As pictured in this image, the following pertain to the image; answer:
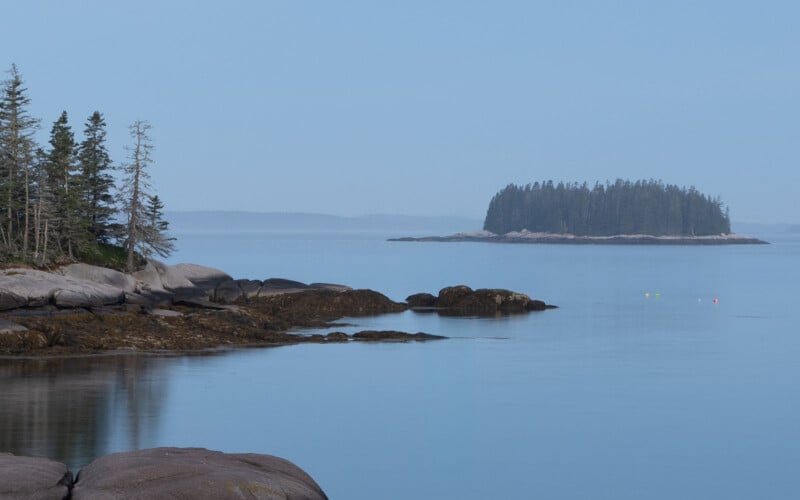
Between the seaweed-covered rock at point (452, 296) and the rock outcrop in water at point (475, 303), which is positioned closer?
the rock outcrop in water at point (475, 303)

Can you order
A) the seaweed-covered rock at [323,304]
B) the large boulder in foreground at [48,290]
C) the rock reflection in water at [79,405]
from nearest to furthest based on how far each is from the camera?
the rock reflection in water at [79,405] → the large boulder in foreground at [48,290] → the seaweed-covered rock at [323,304]

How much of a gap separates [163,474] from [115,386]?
1606cm

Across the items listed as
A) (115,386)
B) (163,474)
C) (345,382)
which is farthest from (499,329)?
(163,474)

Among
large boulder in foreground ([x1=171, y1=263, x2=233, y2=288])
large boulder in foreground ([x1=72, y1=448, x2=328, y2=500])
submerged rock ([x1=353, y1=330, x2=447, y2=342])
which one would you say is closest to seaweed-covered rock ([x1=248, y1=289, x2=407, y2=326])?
large boulder in foreground ([x1=171, y1=263, x2=233, y2=288])

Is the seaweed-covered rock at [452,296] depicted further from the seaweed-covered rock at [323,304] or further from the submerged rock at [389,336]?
the submerged rock at [389,336]

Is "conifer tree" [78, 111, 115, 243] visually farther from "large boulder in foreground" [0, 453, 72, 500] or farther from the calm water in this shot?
"large boulder in foreground" [0, 453, 72, 500]

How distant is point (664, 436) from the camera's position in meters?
25.8

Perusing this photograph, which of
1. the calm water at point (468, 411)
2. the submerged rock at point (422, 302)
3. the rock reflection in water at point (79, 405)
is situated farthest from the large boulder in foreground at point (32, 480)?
the submerged rock at point (422, 302)

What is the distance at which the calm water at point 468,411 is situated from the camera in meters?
21.7

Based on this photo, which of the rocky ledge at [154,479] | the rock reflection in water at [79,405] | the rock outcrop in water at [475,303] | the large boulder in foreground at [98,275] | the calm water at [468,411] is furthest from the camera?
the rock outcrop in water at [475,303]

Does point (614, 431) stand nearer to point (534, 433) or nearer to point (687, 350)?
point (534, 433)

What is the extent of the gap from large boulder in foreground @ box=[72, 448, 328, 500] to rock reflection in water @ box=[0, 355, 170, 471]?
197 inches

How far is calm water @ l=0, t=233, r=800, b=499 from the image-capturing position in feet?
71.2


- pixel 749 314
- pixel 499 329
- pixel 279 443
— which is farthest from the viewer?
pixel 749 314
